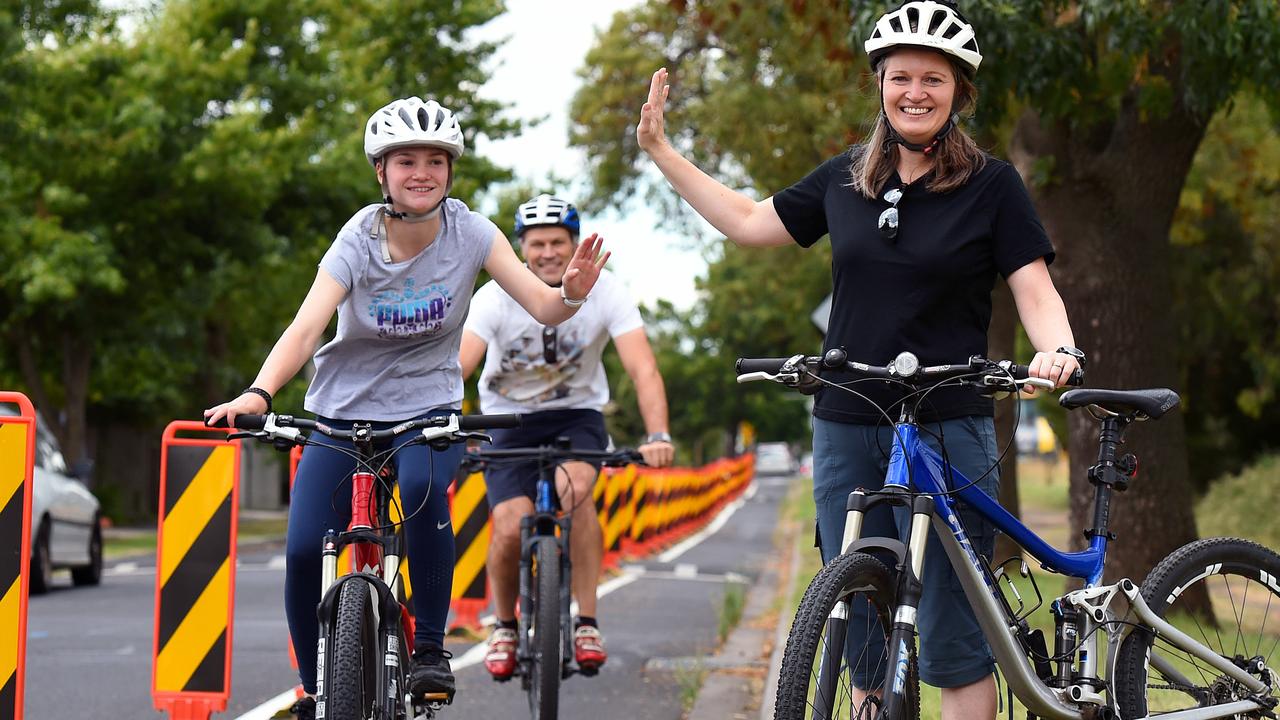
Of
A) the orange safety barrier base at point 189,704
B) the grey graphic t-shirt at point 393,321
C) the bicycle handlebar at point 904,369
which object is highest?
the grey graphic t-shirt at point 393,321

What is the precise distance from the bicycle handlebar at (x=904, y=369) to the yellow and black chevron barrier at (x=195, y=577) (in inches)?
115

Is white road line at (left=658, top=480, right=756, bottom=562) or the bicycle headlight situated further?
white road line at (left=658, top=480, right=756, bottom=562)

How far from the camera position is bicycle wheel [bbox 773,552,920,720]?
3.71 m

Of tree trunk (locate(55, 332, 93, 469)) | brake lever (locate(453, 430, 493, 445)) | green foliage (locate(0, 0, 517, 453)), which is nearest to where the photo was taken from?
brake lever (locate(453, 430, 493, 445))

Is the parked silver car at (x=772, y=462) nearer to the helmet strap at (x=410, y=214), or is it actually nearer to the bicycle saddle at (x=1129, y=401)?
the helmet strap at (x=410, y=214)

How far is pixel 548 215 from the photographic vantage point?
23.4 ft

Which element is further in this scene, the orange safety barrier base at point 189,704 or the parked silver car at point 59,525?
the parked silver car at point 59,525

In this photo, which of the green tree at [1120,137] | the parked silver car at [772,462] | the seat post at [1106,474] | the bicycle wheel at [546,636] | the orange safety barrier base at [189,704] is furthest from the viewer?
the parked silver car at [772,462]

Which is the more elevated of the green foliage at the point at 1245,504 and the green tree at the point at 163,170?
the green tree at the point at 163,170

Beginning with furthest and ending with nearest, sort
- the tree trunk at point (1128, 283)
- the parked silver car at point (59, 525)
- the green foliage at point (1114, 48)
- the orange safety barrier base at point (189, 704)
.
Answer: the parked silver car at point (59, 525) < the tree trunk at point (1128, 283) < the green foliage at point (1114, 48) < the orange safety barrier base at point (189, 704)

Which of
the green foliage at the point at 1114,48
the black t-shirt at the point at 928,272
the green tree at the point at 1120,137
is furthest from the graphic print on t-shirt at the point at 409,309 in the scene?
the green foliage at the point at 1114,48

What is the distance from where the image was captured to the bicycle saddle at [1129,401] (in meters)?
4.38

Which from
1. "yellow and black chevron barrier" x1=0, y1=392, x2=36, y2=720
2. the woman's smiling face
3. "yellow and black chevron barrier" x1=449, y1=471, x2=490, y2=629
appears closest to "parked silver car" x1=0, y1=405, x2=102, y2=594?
"yellow and black chevron barrier" x1=449, y1=471, x2=490, y2=629

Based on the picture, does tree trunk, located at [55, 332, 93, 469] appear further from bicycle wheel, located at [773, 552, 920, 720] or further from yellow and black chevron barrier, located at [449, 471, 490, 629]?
bicycle wheel, located at [773, 552, 920, 720]
